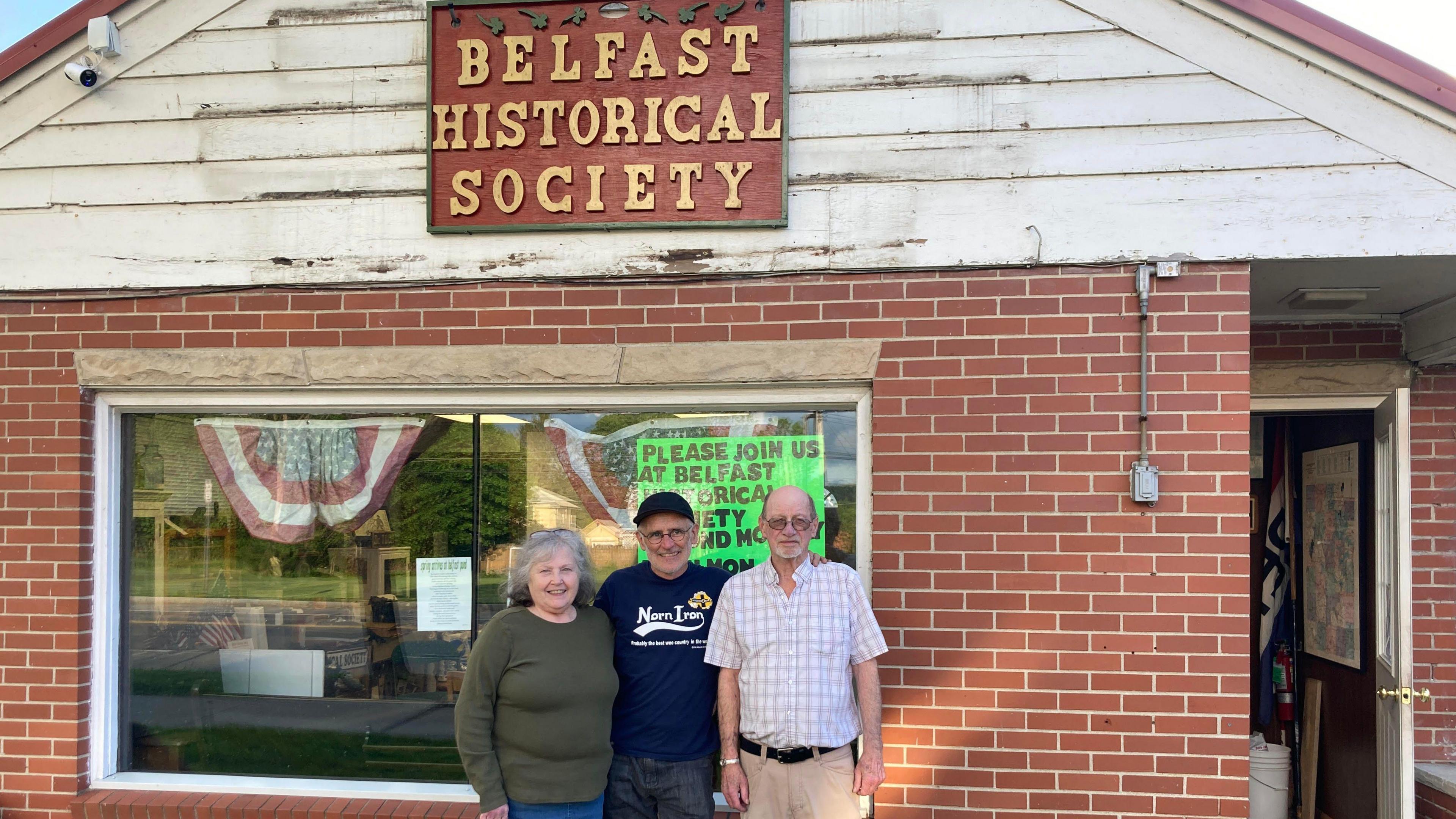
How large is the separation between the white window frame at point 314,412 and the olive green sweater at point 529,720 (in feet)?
4.05

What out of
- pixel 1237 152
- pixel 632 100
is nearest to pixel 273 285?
pixel 632 100

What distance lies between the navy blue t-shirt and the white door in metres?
3.23

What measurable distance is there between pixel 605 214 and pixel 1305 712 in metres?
5.31

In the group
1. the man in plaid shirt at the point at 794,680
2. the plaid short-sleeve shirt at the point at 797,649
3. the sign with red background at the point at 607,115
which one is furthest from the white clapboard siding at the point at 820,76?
the plaid short-sleeve shirt at the point at 797,649

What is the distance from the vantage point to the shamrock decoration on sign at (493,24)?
425 centimetres

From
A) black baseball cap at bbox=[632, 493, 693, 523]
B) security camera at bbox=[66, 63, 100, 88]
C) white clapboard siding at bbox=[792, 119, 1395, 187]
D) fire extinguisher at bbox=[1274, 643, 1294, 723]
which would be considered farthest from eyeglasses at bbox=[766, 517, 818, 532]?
fire extinguisher at bbox=[1274, 643, 1294, 723]

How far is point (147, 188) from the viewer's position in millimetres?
4422

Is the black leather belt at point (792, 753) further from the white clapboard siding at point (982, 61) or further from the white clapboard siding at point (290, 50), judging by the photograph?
the white clapboard siding at point (290, 50)

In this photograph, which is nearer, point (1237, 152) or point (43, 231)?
point (1237, 152)

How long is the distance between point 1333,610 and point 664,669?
4356 millimetres

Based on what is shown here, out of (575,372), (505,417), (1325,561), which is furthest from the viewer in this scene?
(1325,561)

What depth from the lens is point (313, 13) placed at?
4.39 metres

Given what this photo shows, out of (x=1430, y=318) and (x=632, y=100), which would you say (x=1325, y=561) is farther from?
(x=632, y=100)

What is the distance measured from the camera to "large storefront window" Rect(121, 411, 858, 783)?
4305mm
